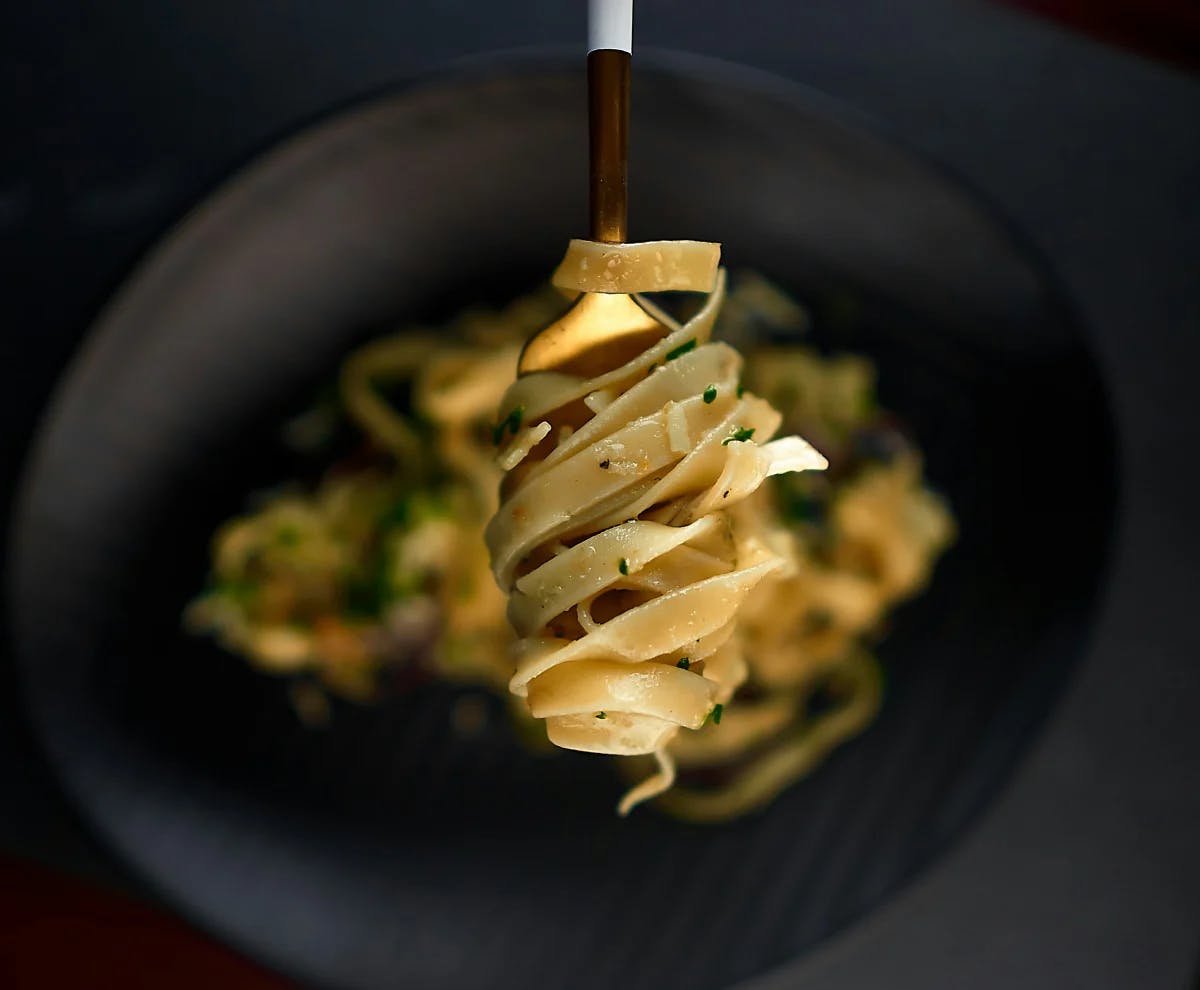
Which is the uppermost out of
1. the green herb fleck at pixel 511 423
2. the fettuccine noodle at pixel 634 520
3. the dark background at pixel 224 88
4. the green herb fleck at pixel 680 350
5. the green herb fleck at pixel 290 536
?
the dark background at pixel 224 88

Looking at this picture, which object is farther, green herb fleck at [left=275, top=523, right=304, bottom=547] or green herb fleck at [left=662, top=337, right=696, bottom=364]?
green herb fleck at [left=275, top=523, right=304, bottom=547]

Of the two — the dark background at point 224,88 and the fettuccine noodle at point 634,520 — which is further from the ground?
the dark background at point 224,88

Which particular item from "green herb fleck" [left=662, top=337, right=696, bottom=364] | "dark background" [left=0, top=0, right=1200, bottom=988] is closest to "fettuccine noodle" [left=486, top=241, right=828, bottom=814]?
"green herb fleck" [left=662, top=337, right=696, bottom=364]

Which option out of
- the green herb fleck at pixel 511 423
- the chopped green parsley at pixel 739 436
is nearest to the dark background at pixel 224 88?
the green herb fleck at pixel 511 423

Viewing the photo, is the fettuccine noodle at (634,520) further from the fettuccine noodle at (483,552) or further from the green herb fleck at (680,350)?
the fettuccine noodle at (483,552)

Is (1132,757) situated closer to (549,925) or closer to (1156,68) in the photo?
(549,925)

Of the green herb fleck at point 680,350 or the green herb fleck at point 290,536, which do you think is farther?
the green herb fleck at point 290,536

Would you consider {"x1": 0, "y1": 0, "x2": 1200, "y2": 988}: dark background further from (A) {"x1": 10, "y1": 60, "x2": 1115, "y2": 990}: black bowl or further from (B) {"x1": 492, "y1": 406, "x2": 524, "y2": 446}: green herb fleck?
(B) {"x1": 492, "y1": 406, "x2": 524, "y2": 446}: green herb fleck

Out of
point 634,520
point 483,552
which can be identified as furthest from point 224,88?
point 634,520
